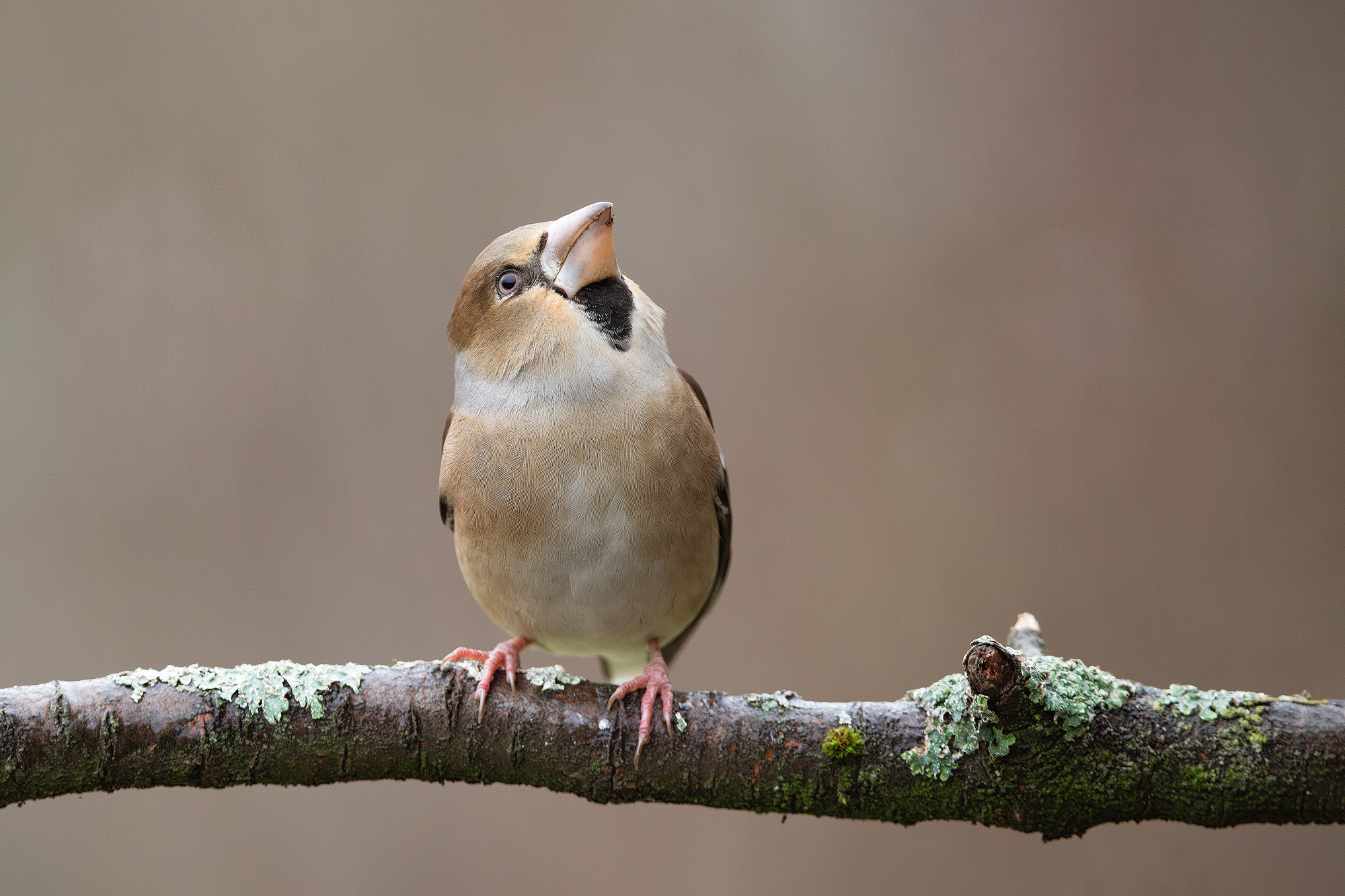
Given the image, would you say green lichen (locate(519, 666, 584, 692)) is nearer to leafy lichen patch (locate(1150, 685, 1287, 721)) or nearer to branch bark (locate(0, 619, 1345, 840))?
branch bark (locate(0, 619, 1345, 840))

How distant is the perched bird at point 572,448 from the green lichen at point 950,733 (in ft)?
1.62

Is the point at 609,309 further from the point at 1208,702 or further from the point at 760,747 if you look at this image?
the point at 1208,702

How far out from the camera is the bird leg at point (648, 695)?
177 centimetres

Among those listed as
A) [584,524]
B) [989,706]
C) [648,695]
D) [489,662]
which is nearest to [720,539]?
[584,524]

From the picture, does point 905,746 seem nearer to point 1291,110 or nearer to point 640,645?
point 640,645

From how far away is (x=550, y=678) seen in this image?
188cm

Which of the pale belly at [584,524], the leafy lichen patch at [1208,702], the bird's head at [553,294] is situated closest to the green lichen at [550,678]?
the pale belly at [584,524]

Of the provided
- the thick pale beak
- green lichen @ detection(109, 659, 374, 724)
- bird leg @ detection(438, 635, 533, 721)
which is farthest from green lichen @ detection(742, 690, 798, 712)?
the thick pale beak

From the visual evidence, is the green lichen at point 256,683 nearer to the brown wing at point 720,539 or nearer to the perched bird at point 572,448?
the perched bird at point 572,448

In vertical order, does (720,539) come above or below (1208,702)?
above

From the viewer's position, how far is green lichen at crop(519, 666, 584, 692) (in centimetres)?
186

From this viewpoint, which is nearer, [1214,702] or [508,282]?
[1214,702]

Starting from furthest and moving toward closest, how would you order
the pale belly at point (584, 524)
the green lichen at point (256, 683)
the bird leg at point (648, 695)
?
1. the pale belly at point (584, 524)
2. the bird leg at point (648, 695)
3. the green lichen at point (256, 683)

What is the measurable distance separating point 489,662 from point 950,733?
85 cm
